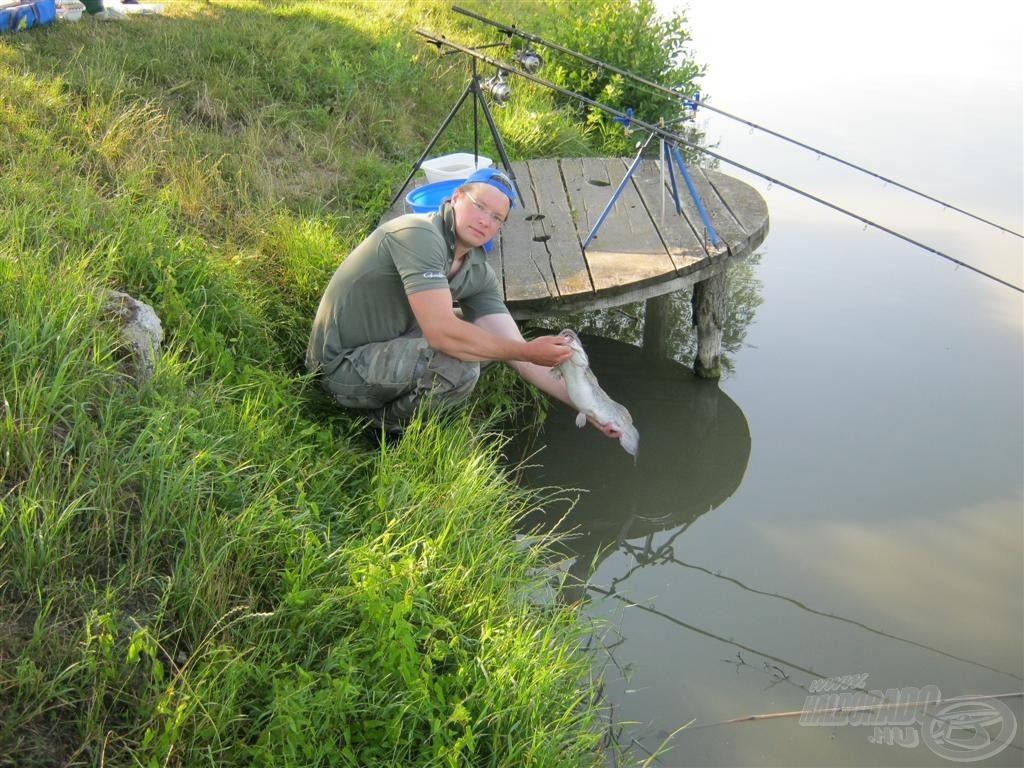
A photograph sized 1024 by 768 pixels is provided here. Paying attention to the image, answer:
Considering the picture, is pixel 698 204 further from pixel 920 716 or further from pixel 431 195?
pixel 920 716

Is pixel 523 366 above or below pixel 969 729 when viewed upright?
above

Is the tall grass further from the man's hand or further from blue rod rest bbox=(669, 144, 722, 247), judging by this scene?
blue rod rest bbox=(669, 144, 722, 247)

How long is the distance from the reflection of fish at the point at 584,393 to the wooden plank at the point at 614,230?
3.09 feet

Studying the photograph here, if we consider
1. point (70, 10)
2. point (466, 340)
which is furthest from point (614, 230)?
point (70, 10)

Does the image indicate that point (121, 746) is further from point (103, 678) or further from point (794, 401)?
point (794, 401)

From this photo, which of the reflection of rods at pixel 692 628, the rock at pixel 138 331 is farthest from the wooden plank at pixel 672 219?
the rock at pixel 138 331

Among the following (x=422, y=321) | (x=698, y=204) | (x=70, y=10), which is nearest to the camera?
(x=422, y=321)

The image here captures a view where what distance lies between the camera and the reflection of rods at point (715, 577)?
3.35m

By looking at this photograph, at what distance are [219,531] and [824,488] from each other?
292cm

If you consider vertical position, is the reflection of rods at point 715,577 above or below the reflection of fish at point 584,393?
below

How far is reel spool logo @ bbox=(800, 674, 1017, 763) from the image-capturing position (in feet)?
9.93

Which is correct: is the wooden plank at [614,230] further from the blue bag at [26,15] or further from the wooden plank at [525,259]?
the blue bag at [26,15]

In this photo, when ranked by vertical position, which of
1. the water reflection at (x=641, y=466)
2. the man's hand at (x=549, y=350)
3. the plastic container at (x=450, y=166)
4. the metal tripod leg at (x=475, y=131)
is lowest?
the water reflection at (x=641, y=466)

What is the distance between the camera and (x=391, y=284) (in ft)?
11.7
